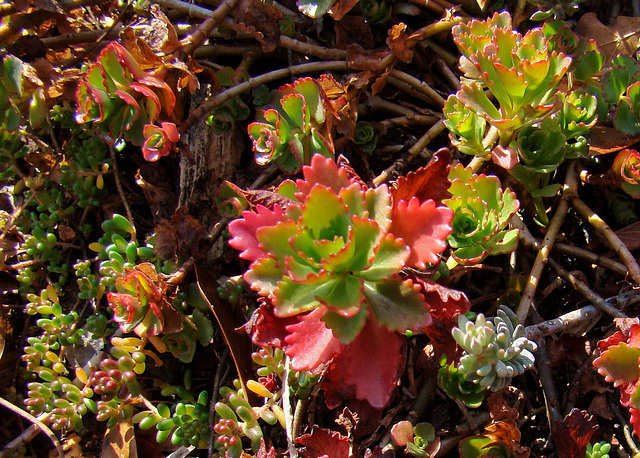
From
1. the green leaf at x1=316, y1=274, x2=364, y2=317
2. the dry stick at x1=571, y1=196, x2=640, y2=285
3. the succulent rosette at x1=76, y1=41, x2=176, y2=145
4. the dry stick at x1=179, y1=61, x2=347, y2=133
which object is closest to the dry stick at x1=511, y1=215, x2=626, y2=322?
the dry stick at x1=571, y1=196, x2=640, y2=285

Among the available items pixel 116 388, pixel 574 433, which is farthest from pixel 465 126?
pixel 116 388

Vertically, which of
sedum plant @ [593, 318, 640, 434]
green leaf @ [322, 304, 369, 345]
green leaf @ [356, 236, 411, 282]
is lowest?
sedum plant @ [593, 318, 640, 434]

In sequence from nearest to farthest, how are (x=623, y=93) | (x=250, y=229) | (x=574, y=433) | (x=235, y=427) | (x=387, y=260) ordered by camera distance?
(x=387, y=260) < (x=250, y=229) < (x=574, y=433) < (x=235, y=427) < (x=623, y=93)

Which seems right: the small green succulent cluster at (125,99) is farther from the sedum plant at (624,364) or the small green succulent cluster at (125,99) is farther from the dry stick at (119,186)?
the sedum plant at (624,364)

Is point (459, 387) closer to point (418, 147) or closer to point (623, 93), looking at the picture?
point (418, 147)

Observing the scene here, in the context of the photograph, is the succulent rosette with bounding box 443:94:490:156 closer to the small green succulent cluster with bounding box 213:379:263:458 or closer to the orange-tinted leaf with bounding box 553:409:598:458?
the orange-tinted leaf with bounding box 553:409:598:458
